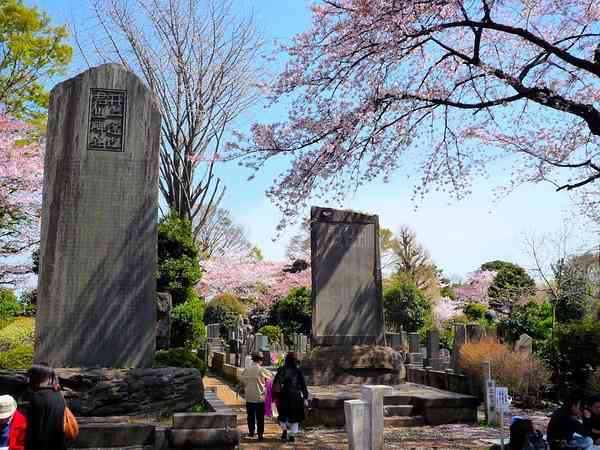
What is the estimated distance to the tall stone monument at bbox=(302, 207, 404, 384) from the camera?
1145 cm

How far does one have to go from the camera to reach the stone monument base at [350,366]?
11.4 meters

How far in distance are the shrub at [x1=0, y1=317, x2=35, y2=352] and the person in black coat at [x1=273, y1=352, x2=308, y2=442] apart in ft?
26.5

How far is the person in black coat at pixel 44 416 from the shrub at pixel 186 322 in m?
13.6

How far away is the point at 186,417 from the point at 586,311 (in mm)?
20710

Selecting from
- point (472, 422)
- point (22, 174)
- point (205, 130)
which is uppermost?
point (205, 130)

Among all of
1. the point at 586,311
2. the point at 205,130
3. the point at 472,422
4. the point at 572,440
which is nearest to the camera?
the point at 572,440

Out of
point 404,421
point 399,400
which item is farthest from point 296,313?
point 404,421

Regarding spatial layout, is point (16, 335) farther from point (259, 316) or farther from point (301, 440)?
point (259, 316)

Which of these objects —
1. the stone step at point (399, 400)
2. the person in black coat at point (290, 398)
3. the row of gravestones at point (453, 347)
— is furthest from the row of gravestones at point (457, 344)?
the person in black coat at point (290, 398)

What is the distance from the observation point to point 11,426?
13.7 ft

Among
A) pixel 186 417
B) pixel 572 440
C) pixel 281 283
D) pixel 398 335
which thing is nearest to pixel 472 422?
pixel 572 440

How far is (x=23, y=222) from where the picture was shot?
59.7 feet

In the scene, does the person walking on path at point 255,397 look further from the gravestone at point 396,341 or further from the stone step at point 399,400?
the gravestone at point 396,341

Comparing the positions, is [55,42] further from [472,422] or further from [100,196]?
[472,422]
